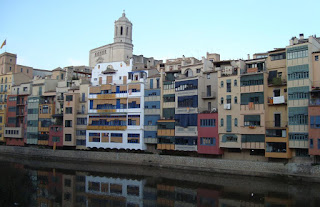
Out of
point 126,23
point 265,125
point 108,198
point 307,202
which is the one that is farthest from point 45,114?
point 307,202

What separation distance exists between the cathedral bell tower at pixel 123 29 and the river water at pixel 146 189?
42500 millimetres

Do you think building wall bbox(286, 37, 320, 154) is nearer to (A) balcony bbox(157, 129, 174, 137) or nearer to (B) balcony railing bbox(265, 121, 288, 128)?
(B) balcony railing bbox(265, 121, 288, 128)

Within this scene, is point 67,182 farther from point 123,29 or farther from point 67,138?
point 123,29

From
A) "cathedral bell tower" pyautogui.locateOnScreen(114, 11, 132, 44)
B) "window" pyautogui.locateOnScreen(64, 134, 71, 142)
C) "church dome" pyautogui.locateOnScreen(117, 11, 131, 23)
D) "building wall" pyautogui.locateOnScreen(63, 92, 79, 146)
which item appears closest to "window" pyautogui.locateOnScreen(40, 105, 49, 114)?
"building wall" pyautogui.locateOnScreen(63, 92, 79, 146)

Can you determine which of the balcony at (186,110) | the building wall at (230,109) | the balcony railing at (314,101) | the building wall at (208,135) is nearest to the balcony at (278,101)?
the balcony railing at (314,101)

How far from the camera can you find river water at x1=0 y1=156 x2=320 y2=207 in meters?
30.5

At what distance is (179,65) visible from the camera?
57906 millimetres

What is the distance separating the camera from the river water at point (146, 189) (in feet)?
100

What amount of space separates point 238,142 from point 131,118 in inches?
766

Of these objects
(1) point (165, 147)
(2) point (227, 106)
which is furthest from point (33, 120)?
(2) point (227, 106)

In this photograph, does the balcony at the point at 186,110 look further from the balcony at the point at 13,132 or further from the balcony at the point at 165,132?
the balcony at the point at 13,132

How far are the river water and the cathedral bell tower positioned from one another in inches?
1673

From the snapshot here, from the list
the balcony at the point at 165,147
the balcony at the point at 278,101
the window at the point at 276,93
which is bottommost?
the balcony at the point at 165,147

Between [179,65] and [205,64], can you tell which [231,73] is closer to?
[205,64]
